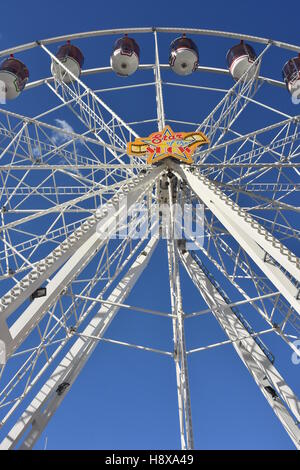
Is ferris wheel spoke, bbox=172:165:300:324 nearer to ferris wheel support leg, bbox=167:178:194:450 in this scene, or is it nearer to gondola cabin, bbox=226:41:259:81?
ferris wheel support leg, bbox=167:178:194:450

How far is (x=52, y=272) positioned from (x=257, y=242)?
3.48m

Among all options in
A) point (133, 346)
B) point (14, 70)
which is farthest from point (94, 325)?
point (14, 70)

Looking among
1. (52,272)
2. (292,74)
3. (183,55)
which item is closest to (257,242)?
(52,272)

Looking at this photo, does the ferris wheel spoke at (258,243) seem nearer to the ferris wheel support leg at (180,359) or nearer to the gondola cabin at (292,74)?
the ferris wheel support leg at (180,359)

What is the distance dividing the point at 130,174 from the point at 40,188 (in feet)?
9.60

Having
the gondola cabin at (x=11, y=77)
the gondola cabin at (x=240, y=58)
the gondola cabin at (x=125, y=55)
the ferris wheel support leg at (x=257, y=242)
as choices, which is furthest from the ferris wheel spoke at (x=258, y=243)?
the gondola cabin at (x=125, y=55)

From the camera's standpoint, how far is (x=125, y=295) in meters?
10.8

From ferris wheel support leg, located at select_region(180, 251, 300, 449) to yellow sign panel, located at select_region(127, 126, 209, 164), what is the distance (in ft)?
13.2

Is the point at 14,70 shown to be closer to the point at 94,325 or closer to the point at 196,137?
the point at 196,137

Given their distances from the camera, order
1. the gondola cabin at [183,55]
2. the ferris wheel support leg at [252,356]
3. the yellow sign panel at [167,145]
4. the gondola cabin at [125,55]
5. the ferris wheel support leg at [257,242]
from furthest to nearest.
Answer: the gondola cabin at [183,55]
the gondola cabin at [125,55]
the yellow sign panel at [167,145]
the ferris wheel support leg at [252,356]
the ferris wheel support leg at [257,242]

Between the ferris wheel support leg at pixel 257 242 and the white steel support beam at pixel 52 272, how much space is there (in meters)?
1.84

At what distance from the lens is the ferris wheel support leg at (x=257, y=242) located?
5.31 metres

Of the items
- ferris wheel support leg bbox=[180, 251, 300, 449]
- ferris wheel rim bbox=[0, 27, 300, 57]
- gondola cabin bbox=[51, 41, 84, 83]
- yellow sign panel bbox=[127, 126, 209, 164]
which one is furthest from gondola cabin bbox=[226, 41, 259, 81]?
ferris wheel support leg bbox=[180, 251, 300, 449]

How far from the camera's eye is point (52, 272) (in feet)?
18.7
